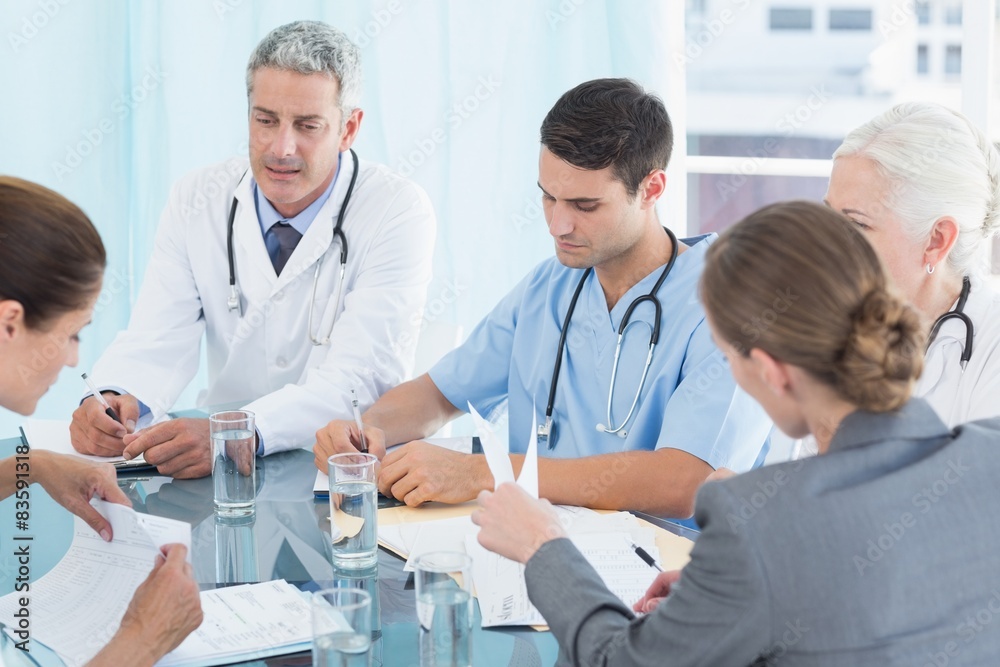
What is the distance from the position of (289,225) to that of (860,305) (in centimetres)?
167

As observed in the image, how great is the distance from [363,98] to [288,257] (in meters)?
0.74

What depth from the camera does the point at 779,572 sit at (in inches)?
33.9

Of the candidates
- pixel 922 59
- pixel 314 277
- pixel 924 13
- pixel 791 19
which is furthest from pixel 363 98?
pixel 791 19

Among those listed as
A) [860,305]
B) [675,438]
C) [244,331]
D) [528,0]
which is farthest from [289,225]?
[860,305]

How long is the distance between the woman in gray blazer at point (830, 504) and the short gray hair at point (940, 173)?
0.70 m

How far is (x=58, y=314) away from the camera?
3.81 feet

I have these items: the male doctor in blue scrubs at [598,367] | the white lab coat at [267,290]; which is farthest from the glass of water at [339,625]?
the white lab coat at [267,290]

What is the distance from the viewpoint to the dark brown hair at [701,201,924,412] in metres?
0.91

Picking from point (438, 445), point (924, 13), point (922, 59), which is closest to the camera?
point (438, 445)

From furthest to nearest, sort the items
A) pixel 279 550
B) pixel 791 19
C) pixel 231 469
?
pixel 791 19
pixel 231 469
pixel 279 550

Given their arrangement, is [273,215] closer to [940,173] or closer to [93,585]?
[93,585]

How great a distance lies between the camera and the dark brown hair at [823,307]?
909mm

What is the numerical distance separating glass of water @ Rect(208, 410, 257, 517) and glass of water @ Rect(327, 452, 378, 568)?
0.22 m

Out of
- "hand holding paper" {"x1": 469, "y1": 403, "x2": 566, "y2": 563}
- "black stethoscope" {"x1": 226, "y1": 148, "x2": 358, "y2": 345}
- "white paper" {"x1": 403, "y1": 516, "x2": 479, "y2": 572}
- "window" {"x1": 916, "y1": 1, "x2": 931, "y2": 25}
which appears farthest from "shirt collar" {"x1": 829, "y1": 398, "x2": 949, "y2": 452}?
"window" {"x1": 916, "y1": 1, "x2": 931, "y2": 25}
